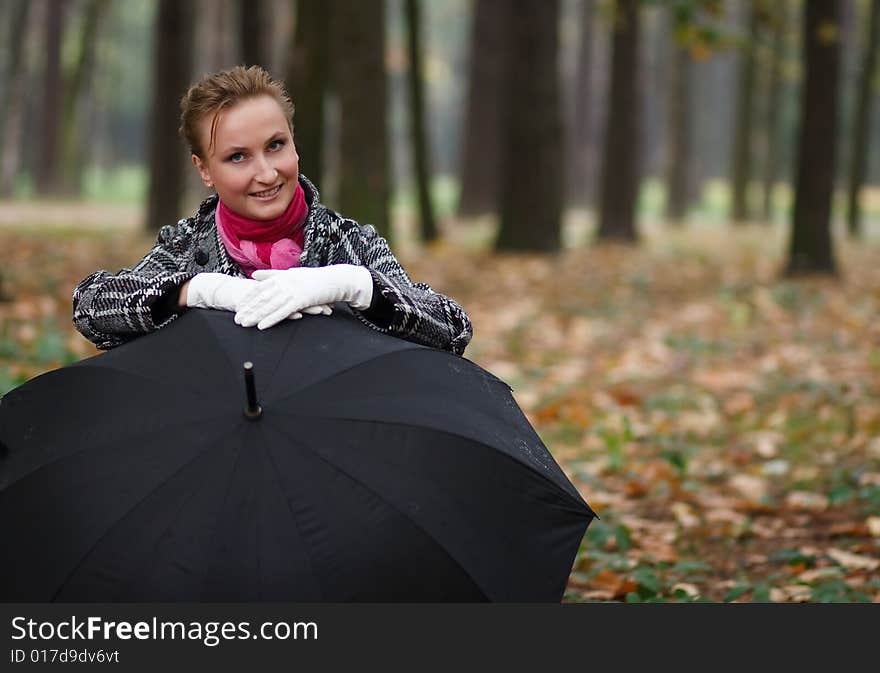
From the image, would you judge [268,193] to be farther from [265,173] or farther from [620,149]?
[620,149]

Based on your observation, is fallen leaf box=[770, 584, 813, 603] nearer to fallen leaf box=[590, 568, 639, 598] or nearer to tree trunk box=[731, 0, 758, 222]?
fallen leaf box=[590, 568, 639, 598]

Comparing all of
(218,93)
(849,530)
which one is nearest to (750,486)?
(849,530)

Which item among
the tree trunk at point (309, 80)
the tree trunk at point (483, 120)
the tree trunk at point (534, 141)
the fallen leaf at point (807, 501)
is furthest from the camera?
the tree trunk at point (483, 120)

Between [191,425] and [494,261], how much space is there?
520 inches

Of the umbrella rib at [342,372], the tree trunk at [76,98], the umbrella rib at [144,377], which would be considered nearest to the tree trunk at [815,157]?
the umbrella rib at [342,372]

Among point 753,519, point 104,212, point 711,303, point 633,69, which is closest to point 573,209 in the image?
point 104,212

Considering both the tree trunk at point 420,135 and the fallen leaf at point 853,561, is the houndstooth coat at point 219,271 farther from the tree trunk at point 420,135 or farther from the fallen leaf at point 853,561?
the tree trunk at point 420,135

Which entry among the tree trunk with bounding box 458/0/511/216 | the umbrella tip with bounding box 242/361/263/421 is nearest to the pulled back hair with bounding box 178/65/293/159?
the umbrella tip with bounding box 242/361/263/421

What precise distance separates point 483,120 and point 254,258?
72.6ft

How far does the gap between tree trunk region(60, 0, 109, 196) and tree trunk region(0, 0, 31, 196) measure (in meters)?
1.22

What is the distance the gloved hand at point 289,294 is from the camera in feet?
9.56

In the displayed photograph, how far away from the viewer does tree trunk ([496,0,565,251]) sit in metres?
16.4

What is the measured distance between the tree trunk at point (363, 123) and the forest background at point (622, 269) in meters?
0.02

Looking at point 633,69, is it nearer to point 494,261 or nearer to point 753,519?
point 494,261
